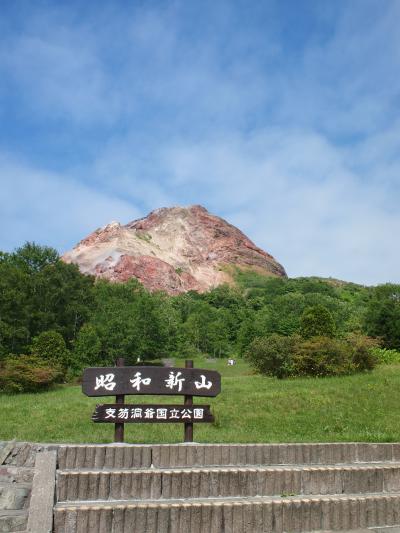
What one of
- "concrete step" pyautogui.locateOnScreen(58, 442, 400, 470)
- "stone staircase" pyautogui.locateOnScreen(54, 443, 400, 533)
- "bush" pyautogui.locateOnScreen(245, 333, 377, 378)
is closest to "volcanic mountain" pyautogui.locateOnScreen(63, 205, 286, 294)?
"bush" pyautogui.locateOnScreen(245, 333, 377, 378)

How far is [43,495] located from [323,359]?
50.7 feet

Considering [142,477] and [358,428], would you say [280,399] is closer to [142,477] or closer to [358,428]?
[358,428]

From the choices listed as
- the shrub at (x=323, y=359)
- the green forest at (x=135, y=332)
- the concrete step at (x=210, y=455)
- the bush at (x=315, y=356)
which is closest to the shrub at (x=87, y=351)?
the green forest at (x=135, y=332)

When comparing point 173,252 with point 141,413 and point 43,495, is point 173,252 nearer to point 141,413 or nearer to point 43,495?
point 141,413

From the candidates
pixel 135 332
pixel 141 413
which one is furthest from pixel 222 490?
pixel 135 332

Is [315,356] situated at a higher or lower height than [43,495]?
higher

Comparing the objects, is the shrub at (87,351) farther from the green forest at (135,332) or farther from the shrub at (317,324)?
the shrub at (317,324)

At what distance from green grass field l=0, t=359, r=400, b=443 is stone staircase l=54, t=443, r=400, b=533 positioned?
2.36 m

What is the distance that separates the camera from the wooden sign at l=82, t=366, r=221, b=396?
7.06 meters

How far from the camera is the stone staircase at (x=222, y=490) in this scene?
15.2 ft

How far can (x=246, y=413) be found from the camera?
12055 mm

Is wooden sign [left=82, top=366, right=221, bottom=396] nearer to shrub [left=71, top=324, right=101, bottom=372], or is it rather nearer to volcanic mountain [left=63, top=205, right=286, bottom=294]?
shrub [left=71, top=324, right=101, bottom=372]

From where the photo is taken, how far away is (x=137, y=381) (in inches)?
280

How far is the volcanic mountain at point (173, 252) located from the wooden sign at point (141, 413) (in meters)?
73.3
